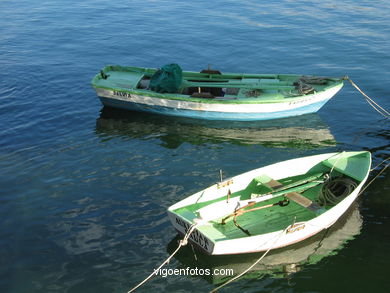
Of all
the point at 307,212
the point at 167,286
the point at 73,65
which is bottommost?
the point at 167,286

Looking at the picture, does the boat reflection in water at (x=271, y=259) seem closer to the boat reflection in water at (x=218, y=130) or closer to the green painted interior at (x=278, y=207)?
the green painted interior at (x=278, y=207)

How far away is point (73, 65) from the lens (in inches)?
1272

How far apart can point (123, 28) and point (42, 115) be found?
60.9 ft

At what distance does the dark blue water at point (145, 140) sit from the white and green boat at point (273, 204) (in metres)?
1.23

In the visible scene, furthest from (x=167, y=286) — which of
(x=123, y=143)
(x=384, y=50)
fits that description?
(x=384, y=50)

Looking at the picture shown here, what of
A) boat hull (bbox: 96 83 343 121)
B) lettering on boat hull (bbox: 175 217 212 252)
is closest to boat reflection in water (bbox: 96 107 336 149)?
boat hull (bbox: 96 83 343 121)

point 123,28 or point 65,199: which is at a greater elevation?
point 123,28

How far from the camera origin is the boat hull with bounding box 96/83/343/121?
2288 cm

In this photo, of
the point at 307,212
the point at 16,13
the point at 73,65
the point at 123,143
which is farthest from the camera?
the point at 16,13

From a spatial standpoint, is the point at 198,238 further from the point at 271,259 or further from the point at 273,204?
the point at 273,204

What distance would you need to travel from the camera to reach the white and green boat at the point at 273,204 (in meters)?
13.5

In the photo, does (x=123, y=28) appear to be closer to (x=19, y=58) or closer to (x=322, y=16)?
(x=19, y=58)

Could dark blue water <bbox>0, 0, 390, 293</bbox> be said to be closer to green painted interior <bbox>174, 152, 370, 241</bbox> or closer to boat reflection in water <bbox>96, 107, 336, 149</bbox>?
boat reflection in water <bbox>96, 107, 336, 149</bbox>

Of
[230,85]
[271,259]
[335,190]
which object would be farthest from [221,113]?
[271,259]
